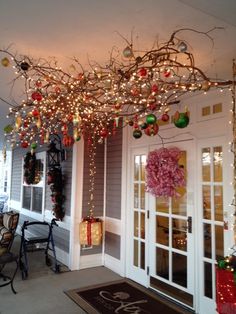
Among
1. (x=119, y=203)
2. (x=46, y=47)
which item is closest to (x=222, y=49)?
(x=46, y=47)

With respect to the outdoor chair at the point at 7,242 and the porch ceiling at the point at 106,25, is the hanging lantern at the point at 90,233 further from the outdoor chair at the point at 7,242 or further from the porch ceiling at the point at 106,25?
the porch ceiling at the point at 106,25

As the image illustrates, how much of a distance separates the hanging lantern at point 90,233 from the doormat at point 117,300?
721 mm

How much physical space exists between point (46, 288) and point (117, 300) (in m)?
1.03

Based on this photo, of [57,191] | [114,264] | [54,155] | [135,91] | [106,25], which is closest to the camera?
[106,25]

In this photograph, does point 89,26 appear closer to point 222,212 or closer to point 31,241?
point 222,212

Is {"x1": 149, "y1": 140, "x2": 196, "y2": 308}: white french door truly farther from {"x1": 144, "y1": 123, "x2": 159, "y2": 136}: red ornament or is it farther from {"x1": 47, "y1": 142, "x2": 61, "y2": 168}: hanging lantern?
{"x1": 47, "y1": 142, "x2": 61, "y2": 168}: hanging lantern

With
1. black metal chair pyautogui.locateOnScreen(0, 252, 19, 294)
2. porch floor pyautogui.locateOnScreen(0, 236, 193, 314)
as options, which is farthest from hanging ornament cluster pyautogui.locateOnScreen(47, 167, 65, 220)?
black metal chair pyautogui.locateOnScreen(0, 252, 19, 294)

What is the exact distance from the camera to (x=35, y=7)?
1819 mm

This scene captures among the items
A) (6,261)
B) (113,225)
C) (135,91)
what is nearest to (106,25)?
(135,91)

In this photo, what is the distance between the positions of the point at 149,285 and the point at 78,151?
2.38 metres

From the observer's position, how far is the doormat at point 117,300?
126 inches

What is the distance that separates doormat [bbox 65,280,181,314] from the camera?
3.21 meters

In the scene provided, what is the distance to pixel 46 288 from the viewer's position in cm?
379

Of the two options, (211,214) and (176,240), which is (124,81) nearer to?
(211,214)
